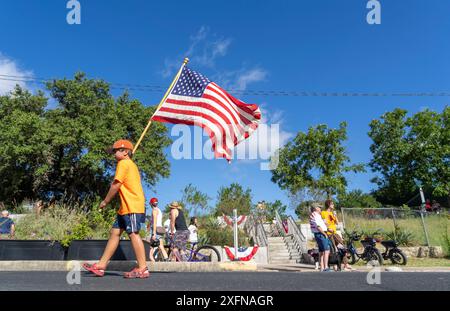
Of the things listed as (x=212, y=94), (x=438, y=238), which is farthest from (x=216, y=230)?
(x=212, y=94)

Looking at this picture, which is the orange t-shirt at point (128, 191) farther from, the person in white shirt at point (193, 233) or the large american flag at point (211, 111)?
the person in white shirt at point (193, 233)

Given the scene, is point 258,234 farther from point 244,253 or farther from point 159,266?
point 159,266

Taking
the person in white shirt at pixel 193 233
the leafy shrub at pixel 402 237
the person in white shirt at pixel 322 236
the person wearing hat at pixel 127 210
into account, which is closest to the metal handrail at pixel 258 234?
the leafy shrub at pixel 402 237

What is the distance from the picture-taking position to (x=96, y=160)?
2519cm

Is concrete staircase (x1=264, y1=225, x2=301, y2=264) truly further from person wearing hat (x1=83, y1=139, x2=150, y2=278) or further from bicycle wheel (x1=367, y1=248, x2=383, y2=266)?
person wearing hat (x1=83, y1=139, x2=150, y2=278)

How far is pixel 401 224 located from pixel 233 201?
949 inches

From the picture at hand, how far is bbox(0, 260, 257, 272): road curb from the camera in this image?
258 inches

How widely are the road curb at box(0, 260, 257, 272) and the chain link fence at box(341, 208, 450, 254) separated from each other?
1020 cm

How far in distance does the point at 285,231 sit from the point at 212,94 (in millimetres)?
15106

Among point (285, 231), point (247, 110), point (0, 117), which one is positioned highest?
point (0, 117)

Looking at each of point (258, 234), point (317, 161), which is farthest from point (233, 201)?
point (258, 234)

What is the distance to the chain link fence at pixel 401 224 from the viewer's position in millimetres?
15500

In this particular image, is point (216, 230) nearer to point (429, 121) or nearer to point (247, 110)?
point (247, 110)
